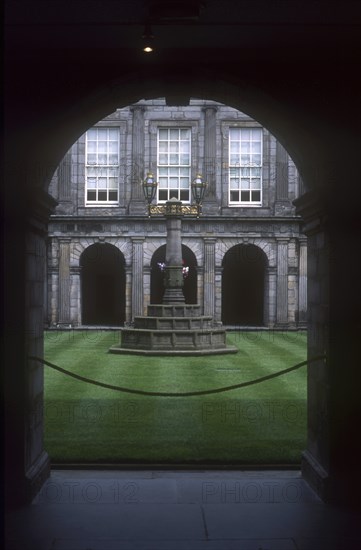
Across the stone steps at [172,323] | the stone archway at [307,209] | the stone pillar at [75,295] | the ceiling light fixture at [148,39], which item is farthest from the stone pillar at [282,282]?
the ceiling light fixture at [148,39]

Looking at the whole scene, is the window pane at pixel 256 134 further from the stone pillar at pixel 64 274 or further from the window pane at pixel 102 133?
the stone pillar at pixel 64 274

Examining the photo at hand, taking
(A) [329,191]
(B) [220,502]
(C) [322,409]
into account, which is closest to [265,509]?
(B) [220,502]

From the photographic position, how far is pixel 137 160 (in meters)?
28.2

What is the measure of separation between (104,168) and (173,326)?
1125 cm

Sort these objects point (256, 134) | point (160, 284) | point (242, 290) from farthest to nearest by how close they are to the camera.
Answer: point (242, 290), point (160, 284), point (256, 134)

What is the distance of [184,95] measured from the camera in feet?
23.0

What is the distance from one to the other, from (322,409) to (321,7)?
345 cm

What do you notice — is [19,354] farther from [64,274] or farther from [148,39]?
[64,274]

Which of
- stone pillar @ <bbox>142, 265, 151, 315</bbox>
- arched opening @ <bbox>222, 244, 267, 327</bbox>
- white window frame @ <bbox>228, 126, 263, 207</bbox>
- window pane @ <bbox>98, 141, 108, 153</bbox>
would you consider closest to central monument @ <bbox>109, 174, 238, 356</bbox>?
stone pillar @ <bbox>142, 265, 151, 315</bbox>

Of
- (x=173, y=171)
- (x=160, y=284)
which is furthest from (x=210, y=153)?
(x=160, y=284)

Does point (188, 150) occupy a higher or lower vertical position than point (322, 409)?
higher

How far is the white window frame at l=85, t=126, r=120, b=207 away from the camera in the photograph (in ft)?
93.2

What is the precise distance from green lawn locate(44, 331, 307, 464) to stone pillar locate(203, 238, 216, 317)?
10182 mm

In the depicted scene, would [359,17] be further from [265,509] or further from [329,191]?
[265,509]
